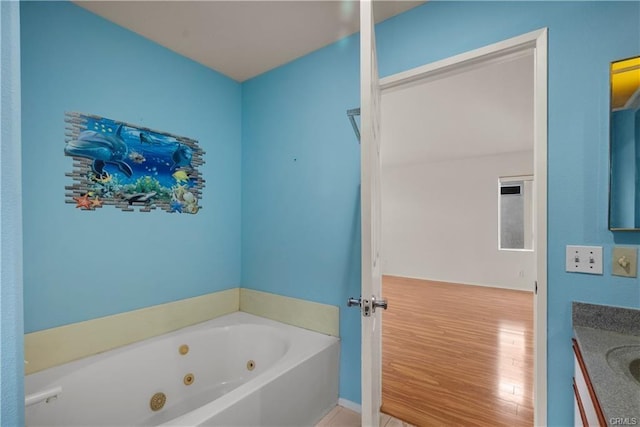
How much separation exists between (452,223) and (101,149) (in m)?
5.56

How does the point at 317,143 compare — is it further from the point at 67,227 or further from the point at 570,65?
the point at 67,227

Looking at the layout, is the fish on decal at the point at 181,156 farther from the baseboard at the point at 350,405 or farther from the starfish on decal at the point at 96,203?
the baseboard at the point at 350,405

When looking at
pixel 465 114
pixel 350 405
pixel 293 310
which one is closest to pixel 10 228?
pixel 293 310

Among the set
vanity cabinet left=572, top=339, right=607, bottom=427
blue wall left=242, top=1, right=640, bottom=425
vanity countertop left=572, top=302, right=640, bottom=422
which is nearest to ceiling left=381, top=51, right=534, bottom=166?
blue wall left=242, top=1, right=640, bottom=425

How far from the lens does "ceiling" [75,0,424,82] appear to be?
5.31 feet

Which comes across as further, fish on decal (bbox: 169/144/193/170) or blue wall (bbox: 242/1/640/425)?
fish on decal (bbox: 169/144/193/170)

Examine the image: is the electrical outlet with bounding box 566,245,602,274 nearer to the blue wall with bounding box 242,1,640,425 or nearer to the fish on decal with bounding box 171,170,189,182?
the blue wall with bounding box 242,1,640,425

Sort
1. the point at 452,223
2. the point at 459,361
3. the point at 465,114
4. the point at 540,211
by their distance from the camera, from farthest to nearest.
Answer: the point at 452,223 → the point at 465,114 → the point at 459,361 → the point at 540,211

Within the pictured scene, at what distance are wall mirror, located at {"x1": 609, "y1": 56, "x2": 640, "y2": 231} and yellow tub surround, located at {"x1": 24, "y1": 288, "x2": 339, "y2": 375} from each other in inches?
59.5

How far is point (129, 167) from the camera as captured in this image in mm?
1809

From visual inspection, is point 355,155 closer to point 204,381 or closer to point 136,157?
point 136,157

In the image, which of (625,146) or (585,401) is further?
(625,146)

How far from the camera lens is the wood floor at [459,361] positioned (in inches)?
71.4

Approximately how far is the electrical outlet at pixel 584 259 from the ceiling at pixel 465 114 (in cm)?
95
